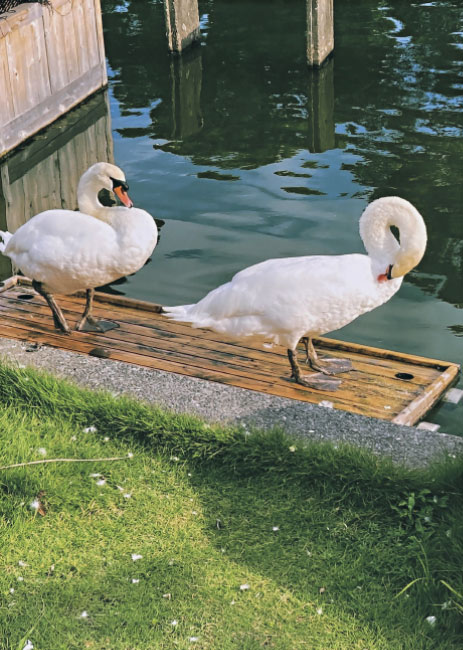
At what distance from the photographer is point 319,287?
6648 mm

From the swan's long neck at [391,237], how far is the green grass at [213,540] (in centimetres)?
187

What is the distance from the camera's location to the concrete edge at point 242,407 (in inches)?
219

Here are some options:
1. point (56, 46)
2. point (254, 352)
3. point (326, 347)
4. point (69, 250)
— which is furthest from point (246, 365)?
point (56, 46)

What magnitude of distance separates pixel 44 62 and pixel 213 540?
10.6m

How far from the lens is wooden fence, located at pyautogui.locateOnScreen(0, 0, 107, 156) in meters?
13.0

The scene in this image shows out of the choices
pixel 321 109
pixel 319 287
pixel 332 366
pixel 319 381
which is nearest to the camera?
pixel 319 287

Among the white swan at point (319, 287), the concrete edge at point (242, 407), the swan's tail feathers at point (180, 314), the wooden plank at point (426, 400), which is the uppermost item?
the white swan at point (319, 287)

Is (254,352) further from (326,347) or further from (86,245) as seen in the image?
(86,245)

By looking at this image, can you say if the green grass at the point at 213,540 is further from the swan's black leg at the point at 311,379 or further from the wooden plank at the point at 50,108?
the wooden plank at the point at 50,108

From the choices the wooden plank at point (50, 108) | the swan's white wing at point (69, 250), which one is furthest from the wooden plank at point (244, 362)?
the wooden plank at point (50, 108)

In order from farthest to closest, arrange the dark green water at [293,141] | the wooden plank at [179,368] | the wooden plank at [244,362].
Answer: the dark green water at [293,141]
the wooden plank at [244,362]
the wooden plank at [179,368]

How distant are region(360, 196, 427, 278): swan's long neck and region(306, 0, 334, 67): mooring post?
961 centimetres

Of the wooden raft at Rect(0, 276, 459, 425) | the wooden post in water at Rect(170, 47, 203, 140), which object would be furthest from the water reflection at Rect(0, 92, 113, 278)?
the wooden raft at Rect(0, 276, 459, 425)

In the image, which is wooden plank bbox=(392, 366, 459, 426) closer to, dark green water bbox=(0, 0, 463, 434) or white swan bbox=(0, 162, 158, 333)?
dark green water bbox=(0, 0, 463, 434)
